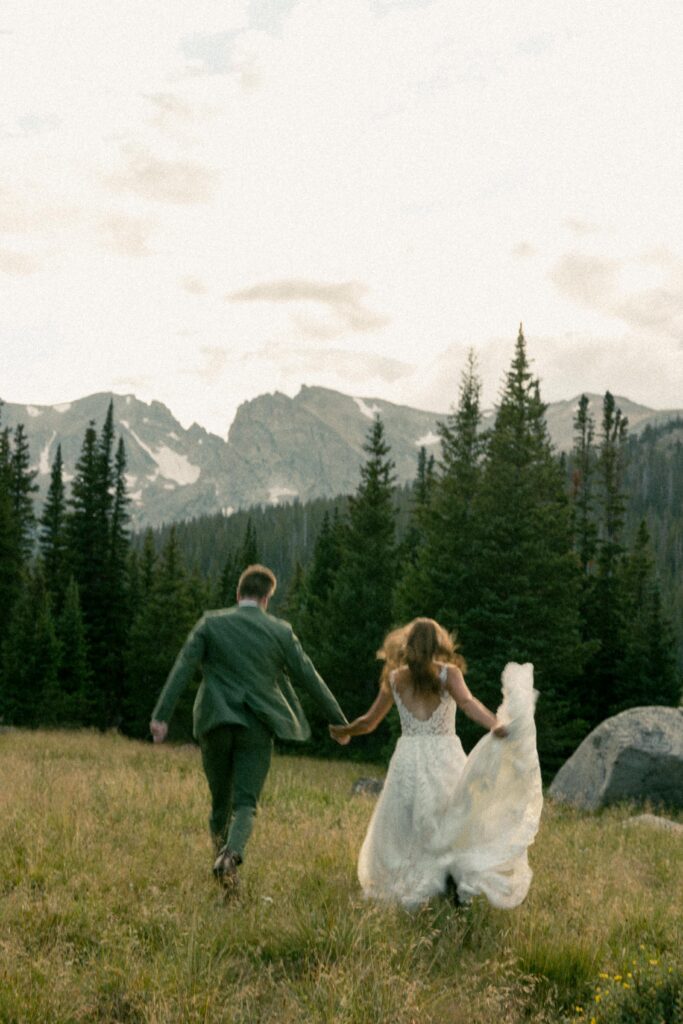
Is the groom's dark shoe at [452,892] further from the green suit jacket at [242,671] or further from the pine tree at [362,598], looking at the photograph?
the pine tree at [362,598]

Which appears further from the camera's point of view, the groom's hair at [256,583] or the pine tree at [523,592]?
→ the pine tree at [523,592]

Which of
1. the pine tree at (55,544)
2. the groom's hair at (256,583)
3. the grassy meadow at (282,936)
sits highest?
the pine tree at (55,544)

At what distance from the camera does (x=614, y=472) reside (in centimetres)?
6906

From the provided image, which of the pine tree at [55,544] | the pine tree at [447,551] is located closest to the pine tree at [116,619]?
the pine tree at [55,544]

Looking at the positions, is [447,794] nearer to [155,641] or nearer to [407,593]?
[407,593]

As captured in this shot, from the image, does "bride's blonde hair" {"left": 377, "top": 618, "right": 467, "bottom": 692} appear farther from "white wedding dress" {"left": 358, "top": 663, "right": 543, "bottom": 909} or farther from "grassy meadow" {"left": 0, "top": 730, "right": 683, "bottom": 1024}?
"grassy meadow" {"left": 0, "top": 730, "right": 683, "bottom": 1024}

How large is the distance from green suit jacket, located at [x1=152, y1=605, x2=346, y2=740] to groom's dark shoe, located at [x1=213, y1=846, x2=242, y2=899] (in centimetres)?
89

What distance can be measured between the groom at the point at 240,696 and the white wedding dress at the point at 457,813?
0.80 meters

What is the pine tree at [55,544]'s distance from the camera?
49.5 m

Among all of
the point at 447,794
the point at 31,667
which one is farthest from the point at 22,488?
the point at 447,794

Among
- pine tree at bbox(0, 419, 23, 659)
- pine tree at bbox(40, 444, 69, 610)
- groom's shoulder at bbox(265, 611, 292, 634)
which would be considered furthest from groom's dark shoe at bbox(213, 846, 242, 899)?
pine tree at bbox(40, 444, 69, 610)

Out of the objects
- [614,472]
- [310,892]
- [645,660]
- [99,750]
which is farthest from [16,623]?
[614,472]

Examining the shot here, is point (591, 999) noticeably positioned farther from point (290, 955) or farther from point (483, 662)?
point (483, 662)

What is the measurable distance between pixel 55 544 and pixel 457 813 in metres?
48.8
